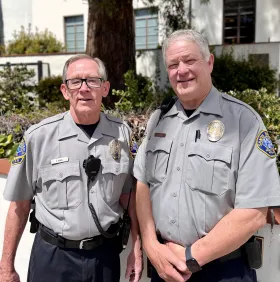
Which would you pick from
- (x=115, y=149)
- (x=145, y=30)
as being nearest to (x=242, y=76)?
(x=145, y=30)

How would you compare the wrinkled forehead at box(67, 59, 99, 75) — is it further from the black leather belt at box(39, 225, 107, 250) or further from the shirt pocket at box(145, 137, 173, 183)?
the black leather belt at box(39, 225, 107, 250)

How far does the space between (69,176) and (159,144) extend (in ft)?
1.73

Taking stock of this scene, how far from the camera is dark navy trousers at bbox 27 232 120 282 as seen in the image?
2.01 metres

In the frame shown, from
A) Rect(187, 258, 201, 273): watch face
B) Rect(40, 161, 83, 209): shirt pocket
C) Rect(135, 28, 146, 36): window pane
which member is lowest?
Rect(187, 258, 201, 273): watch face

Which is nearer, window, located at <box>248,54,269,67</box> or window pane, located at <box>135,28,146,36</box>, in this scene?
window, located at <box>248,54,269,67</box>

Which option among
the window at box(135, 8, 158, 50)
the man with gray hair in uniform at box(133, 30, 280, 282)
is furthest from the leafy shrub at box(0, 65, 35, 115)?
the window at box(135, 8, 158, 50)

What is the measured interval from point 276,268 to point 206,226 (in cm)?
78

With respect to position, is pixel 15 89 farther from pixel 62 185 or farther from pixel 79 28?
pixel 79 28

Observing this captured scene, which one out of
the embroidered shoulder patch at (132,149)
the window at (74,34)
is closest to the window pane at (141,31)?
the window at (74,34)

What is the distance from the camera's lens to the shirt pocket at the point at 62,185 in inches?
79.0

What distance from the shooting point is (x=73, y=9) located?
1564 centimetres

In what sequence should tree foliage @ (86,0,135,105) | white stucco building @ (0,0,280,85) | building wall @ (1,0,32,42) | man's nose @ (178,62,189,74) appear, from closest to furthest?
man's nose @ (178,62,189,74)
tree foliage @ (86,0,135,105)
white stucco building @ (0,0,280,85)
building wall @ (1,0,32,42)

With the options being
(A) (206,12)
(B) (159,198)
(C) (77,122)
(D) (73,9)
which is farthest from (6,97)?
(D) (73,9)

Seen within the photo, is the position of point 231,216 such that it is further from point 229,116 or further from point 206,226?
point 229,116
